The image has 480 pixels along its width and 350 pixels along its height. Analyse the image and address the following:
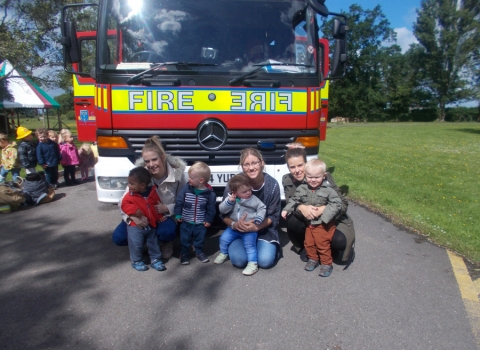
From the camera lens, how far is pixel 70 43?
4656 millimetres

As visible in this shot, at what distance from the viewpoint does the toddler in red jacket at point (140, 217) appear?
3.89m

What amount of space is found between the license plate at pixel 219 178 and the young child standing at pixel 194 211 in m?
0.45

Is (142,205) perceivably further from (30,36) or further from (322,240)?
(30,36)

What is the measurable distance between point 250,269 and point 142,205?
A: 1232 millimetres

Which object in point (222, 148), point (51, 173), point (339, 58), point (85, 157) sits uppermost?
point (339, 58)

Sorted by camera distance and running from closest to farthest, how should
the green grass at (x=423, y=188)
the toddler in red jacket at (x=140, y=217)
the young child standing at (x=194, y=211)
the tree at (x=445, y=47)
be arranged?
the toddler in red jacket at (x=140, y=217) → the young child standing at (x=194, y=211) → the green grass at (x=423, y=188) → the tree at (x=445, y=47)

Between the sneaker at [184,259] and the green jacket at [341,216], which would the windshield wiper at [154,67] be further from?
the sneaker at [184,259]

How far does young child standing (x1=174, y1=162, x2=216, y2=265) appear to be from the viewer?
4.07 metres

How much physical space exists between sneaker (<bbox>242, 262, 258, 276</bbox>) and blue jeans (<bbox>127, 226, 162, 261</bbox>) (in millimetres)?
893

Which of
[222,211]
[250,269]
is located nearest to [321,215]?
[250,269]

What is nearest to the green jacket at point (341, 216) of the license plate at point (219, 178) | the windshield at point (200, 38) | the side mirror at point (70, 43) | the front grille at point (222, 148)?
the front grille at point (222, 148)

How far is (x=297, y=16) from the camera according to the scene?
15.8ft

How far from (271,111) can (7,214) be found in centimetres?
444

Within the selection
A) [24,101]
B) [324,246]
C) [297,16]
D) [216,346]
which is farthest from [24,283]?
[24,101]
